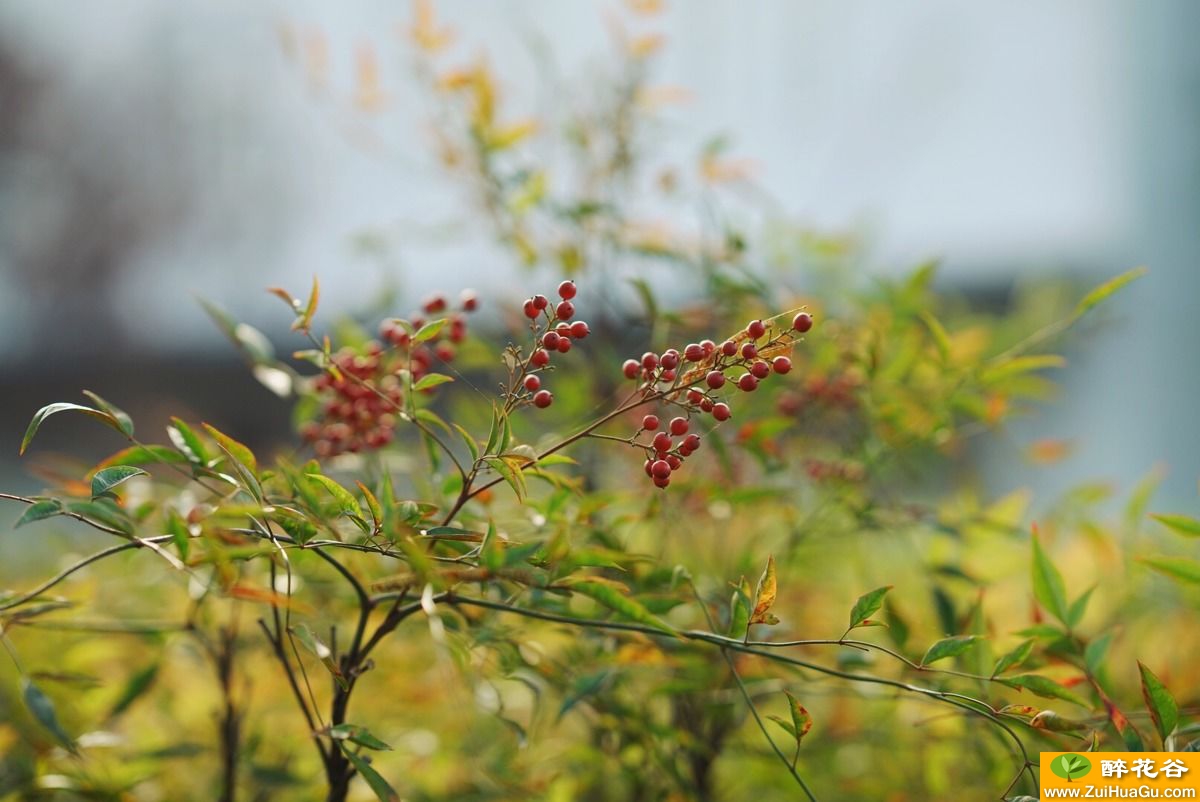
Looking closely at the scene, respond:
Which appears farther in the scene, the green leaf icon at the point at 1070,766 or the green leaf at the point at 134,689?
the green leaf at the point at 134,689

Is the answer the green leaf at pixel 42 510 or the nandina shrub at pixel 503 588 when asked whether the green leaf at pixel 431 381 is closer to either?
the nandina shrub at pixel 503 588

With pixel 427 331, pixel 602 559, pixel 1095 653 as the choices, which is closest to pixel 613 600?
pixel 602 559

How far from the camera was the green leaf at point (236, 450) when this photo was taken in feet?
1.06

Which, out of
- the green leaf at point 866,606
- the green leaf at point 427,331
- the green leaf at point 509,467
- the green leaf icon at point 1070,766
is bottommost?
the green leaf icon at point 1070,766

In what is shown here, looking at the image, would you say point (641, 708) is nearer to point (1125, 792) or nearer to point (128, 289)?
point (1125, 792)

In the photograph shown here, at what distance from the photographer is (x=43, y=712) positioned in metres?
0.33

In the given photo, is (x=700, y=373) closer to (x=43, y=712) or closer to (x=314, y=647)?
(x=314, y=647)

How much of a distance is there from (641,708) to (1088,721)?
21 centimetres

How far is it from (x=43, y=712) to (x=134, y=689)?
18 centimetres

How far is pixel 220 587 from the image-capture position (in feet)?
1.00

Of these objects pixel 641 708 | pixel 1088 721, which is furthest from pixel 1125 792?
pixel 641 708

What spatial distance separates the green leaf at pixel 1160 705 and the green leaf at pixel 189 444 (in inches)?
14.2

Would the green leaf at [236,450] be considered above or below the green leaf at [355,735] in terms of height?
above

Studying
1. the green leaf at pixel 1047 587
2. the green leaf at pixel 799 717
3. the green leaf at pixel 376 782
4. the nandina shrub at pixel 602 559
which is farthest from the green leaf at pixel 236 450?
the green leaf at pixel 1047 587
